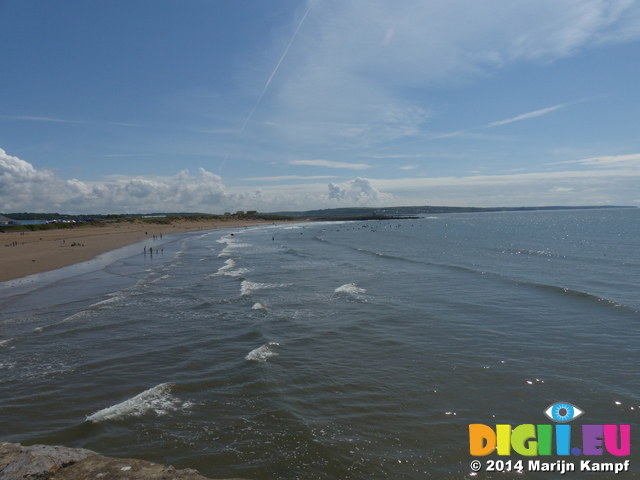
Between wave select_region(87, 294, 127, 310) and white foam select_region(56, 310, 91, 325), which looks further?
wave select_region(87, 294, 127, 310)

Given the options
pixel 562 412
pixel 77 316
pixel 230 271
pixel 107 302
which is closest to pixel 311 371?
pixel 562 412

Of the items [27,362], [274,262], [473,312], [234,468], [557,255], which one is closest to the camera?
[234,468]

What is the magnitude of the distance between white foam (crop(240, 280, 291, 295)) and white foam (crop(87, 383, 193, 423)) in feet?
42.7

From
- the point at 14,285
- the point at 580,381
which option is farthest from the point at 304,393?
the point at 14,285

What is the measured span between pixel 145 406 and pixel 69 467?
151 inches

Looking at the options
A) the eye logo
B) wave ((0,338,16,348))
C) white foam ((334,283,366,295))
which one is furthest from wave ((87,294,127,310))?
the eye logo

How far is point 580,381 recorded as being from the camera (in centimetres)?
1092

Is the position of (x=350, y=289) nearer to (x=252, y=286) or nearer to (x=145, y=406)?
(x=252, y=286)

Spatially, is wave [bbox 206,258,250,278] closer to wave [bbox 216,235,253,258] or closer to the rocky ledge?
wave [bbox 216,235,253,258]

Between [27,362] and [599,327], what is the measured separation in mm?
22292

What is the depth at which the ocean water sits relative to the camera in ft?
26.2

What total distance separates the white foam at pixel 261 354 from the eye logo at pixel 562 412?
835 cm

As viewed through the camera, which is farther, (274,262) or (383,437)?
(274,262)

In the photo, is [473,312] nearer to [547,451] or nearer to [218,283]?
[547,451]
